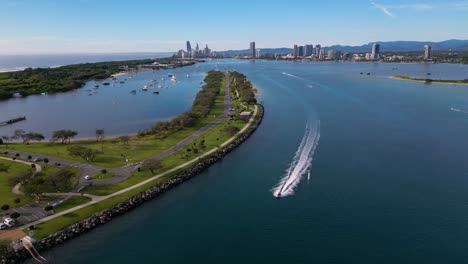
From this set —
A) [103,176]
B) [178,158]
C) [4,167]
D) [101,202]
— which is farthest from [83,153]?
[101,202]

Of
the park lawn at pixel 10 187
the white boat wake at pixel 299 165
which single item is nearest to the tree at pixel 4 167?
the park lawn at pixel 10 187

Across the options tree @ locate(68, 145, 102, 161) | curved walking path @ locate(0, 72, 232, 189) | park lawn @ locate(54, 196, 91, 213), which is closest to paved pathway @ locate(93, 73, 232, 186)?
curved walking path @ locate(0, 72, 232, 189)

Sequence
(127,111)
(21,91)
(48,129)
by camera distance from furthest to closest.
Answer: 1. (21,91)
2. (127,111)
3. (48,129)

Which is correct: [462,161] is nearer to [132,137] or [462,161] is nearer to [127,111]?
[132,137]

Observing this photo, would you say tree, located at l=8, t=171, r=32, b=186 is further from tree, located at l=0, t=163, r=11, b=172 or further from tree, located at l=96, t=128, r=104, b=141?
tree, located at l=96, t=128, r=104, b=141

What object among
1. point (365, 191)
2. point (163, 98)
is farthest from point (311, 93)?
point (365, 191)

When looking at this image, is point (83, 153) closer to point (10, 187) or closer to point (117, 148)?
point (117, 148)

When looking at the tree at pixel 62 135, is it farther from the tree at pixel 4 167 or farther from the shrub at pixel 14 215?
the shrub at pixel 14 215
